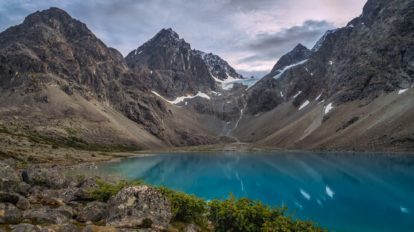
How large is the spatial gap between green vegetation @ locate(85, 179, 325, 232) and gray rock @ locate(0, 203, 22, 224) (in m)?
8.02

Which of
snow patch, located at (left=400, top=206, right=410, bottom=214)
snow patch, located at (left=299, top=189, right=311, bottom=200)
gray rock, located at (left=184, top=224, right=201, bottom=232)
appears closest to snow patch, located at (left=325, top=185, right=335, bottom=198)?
snow patch, located at (left=299, top=189, right=311, bottom=200)

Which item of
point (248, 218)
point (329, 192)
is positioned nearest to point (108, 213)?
point (248, 218)

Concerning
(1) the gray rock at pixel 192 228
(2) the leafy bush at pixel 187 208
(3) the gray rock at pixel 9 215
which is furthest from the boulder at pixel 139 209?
(3) the gray rock at pixel 9 215

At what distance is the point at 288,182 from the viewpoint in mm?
82062

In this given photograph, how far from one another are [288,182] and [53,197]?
59.9 meters

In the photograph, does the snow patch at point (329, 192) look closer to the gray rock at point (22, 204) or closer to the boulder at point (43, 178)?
the boulder at point (43, 178)

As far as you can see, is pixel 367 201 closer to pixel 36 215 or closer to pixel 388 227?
pixel 388 227

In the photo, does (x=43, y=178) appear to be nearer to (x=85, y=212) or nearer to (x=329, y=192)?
(x=85, y=212)

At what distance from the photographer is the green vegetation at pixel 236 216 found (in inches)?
859

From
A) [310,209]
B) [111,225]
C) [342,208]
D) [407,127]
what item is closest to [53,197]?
[111,225]

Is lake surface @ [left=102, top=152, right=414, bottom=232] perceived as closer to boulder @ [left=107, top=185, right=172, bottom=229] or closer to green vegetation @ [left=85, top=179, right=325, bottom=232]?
green vegetation @ [left=85, top=179, right=325, bottom=232]

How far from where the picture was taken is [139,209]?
2498 centimetres

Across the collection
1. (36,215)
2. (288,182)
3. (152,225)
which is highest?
(36,215)

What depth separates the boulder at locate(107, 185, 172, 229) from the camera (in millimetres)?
24141
